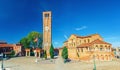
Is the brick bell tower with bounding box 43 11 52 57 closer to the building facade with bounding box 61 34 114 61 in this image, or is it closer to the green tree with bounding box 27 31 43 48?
the green tree with bounding box 27 31 43 48

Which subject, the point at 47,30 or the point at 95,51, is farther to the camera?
the point at 47,30

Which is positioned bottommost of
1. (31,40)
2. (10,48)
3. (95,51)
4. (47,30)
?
(95,51)

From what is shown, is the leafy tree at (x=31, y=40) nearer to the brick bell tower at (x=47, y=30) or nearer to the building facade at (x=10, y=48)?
the building facade at (x=10, y=48)

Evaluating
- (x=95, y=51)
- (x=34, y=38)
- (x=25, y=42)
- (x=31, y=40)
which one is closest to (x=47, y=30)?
(x=34, y=38)

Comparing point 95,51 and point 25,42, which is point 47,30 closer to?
point 25,42

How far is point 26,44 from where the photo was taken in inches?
3762

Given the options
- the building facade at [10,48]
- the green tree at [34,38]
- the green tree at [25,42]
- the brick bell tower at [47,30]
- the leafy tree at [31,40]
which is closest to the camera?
the brick bell tower at [47,30]

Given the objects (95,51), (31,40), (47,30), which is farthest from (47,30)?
(95,51)

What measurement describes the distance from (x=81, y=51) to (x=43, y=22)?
27.5 m

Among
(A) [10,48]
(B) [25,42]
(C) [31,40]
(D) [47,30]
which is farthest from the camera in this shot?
(C) [31,40]

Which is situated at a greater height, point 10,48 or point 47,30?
point 47,30

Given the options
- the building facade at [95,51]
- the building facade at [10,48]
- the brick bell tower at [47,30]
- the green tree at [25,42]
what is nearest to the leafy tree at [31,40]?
the green tree at [25,42]

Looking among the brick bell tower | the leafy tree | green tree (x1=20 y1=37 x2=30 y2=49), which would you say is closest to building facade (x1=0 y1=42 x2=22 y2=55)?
green tree (x1=20 y1=37 x2=30 y2=49)

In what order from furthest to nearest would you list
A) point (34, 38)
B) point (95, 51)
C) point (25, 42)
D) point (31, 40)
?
point (34, 38) < point (31, 40) < point (25, 42) < point (95, 51)
